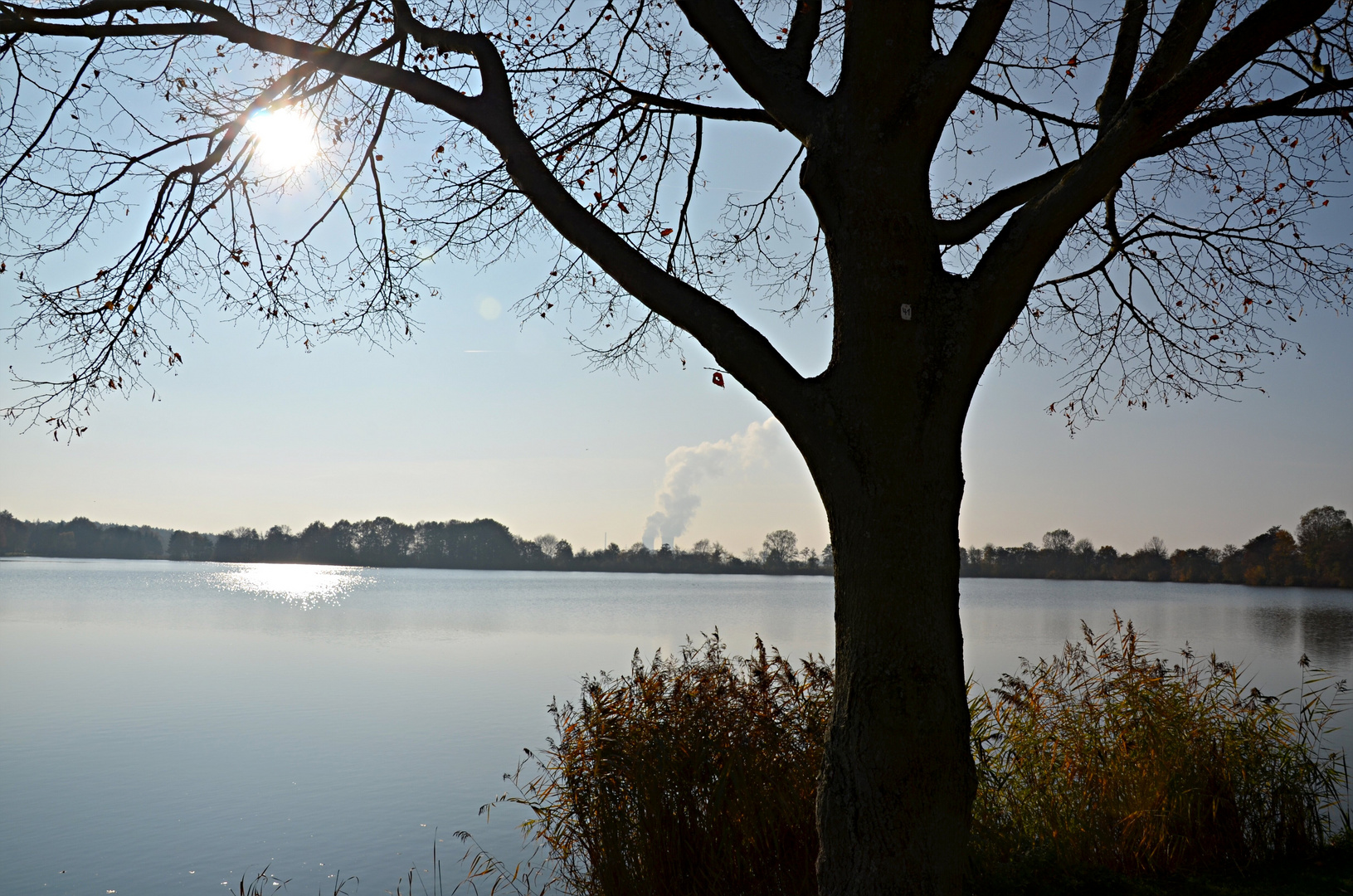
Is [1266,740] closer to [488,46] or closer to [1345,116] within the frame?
[1345,116]

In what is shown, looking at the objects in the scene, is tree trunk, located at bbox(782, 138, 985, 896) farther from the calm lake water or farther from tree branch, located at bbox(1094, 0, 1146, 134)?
the calm lake water

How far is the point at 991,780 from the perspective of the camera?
5594 millimetres

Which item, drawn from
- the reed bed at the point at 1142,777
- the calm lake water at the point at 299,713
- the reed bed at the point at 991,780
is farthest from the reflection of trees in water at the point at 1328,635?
the reed bed at the point at 991,780

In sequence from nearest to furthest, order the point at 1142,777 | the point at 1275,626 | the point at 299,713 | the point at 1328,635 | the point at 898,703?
1. the point at 898,703
2. the point at 1142,777
3. the point at 299,713
4. the point at 1328,635
5. the point at 1275,626

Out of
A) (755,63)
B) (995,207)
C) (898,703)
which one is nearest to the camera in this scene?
(898,703)

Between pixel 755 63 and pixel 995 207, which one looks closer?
pixel 755 63

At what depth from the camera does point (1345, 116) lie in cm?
473

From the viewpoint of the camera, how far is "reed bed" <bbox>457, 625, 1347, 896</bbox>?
15.6 ft

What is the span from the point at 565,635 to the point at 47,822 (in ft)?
49.9

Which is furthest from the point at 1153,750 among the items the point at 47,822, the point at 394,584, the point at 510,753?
the point at 394,584

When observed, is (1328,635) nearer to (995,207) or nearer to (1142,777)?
(1142,777)

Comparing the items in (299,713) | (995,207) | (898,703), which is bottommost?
(299,713)

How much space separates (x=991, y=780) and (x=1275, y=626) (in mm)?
29618

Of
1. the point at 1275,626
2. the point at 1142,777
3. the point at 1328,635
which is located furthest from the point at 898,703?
the point at 1275,626
